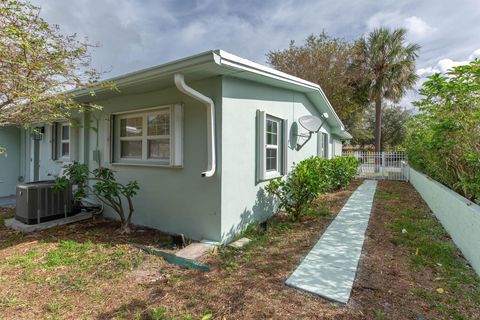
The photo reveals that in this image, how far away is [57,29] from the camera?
3768mm

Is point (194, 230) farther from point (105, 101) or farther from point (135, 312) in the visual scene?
point (105, 101)

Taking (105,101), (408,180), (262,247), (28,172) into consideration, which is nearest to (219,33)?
(105,101)

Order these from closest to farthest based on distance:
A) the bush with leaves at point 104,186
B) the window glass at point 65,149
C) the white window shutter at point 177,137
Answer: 1. the white window shutter at point 177,137
2. the bush with leaves at point 104,186
3. the window glass at point 65,149

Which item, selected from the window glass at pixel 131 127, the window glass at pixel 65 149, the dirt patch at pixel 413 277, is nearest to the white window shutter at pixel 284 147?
the dirt patch at pixel 413 277

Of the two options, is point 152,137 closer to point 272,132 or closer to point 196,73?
point 196,73

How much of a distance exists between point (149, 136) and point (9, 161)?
694 centimetres

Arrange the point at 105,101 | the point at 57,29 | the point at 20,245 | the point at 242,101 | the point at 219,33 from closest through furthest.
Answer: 1. the point at 57,29
2. the point at 20,245
3. the point at 242,101
4. the point at 105,101
5. the point at 219,33

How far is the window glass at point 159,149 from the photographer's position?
16.0 feet

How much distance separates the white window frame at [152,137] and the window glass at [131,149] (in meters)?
0.06

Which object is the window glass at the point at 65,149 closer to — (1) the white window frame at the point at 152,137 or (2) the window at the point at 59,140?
(2) the window at the point at 59,140

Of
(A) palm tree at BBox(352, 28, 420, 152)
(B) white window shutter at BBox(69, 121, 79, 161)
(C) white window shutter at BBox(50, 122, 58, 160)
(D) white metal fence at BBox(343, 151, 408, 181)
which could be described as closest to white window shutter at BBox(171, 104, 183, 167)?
(B) white window shutter at BBox(69, 121, 79, 161)

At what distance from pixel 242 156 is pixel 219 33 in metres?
5.55

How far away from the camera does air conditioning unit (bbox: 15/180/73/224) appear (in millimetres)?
4930

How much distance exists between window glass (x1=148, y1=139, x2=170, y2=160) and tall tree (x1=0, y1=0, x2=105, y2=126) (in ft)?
5.08
